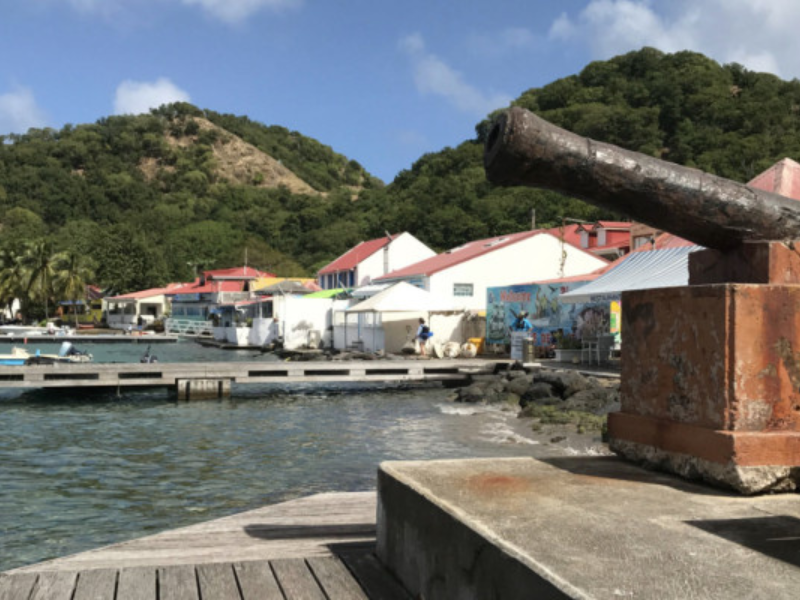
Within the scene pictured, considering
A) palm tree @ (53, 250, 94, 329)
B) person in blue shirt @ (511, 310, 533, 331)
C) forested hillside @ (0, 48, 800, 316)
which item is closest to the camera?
person in blue shirt @ (511, 310, 533, 331)

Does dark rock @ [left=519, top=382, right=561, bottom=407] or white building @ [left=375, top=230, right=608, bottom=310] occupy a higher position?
white building @ [left=375, top=230, right=608, bottom=310]

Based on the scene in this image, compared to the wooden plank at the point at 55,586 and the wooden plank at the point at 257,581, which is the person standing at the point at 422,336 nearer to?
the wooden plank at the point at 257,581

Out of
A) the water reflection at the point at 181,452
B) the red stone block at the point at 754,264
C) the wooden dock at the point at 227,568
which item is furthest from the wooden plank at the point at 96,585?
the water reflection at the point at 181,452

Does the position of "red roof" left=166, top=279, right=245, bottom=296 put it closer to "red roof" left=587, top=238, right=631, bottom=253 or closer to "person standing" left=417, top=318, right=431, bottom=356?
"red roof" left=587, top=238, right=631, bottom=253

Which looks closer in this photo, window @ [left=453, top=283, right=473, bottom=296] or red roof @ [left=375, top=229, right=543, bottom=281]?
window @ [left=453, top=283, right=473, bottom=296]

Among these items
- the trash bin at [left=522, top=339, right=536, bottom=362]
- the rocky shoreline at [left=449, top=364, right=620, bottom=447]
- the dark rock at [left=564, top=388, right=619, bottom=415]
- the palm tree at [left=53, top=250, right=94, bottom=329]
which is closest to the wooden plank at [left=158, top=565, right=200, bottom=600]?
the rocky shoreline at [left=449, top=364, right=620, bottom=447]

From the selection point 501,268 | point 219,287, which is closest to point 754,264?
point 501,268

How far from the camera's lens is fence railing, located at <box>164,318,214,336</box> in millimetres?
69500

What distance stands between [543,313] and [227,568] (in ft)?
92.8

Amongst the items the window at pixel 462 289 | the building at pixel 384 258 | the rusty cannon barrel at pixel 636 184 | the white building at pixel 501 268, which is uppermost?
the building at pixel 384 258

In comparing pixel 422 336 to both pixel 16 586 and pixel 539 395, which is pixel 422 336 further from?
pixel 16 586

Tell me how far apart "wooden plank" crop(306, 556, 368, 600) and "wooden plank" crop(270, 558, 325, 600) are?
0.04m

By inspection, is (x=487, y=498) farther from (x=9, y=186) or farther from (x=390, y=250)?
(x=9, y=186)

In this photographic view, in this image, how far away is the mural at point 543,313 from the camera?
28.6 m
